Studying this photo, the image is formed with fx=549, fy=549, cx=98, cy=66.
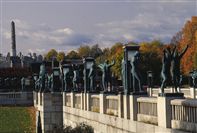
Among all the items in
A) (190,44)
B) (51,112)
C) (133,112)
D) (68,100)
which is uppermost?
(190,44)

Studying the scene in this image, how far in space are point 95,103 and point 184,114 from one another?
13106mm

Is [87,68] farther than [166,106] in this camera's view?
Yes

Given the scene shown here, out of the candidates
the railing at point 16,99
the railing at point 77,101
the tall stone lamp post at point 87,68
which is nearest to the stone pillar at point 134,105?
the tall stone lamp post at point 87,68

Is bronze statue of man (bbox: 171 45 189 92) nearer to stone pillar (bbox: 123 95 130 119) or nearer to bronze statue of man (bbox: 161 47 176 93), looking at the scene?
bronze statue of man (bbox: 161 47 176 93)

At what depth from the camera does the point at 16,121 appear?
45.8 m

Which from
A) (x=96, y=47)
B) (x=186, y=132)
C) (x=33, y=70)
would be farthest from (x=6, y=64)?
(x=186, y=132)

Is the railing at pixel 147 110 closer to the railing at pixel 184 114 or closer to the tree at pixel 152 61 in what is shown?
the railing at pixel 184 114

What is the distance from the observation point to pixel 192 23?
9038cm

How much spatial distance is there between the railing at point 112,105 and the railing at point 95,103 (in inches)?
86.7

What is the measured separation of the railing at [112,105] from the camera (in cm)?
2344

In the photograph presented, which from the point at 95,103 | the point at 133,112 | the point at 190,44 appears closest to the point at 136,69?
the point at 133,112

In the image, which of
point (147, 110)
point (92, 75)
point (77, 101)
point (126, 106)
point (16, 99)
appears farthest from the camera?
point (16, 99)

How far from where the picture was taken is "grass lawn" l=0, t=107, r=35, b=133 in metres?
39.6

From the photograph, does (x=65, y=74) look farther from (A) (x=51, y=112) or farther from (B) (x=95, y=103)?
(B) (x=95, y=103)
